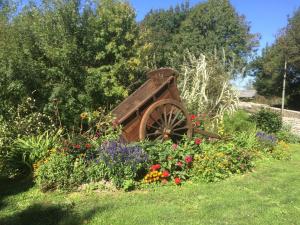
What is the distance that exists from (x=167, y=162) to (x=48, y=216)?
250 centimetres

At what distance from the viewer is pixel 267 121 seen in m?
12.1

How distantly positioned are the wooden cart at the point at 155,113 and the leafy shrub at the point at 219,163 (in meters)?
1.03

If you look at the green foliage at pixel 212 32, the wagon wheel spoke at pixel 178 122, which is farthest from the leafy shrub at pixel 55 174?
the green foliage at pixel 212 32

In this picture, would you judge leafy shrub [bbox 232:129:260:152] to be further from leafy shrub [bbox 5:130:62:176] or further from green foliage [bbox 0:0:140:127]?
leafy shrub [bbox 5:130:62:176]

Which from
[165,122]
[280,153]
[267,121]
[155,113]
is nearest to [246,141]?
[280,153]

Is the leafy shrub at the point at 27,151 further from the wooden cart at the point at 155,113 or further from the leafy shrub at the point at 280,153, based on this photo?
the leafy shrub at the point at 280,153

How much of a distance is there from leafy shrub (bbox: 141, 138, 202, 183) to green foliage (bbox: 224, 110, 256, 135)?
4.02 meters

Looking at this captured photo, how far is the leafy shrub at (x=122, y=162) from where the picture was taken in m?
5.89

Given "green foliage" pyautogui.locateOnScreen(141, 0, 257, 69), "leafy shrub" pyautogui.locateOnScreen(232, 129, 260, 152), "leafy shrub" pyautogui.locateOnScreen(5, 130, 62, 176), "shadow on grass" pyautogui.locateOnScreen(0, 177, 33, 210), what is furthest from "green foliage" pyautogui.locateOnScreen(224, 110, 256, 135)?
"green foliage" pyautogui.locateOnScreen(141, 0, 257, 69)

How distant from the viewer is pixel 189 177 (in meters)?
6.57

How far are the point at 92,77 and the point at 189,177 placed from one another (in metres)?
4.58

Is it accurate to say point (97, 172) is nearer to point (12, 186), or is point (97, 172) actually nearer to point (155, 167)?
point (155, 167)

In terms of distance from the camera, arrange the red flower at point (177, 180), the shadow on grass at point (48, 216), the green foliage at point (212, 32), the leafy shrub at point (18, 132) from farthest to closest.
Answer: the green foliage at point (212, 32), the leafy shrub at point (18, 132), the red flower at point (177, 180), the shadow on grass at point (48, 216)

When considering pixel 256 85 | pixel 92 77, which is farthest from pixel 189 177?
pixel 256 85
